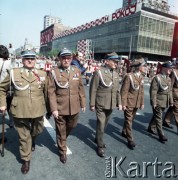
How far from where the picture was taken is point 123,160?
4273mm

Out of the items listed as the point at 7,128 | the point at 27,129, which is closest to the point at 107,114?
the point at 27,129

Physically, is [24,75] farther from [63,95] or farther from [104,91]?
[104,91]

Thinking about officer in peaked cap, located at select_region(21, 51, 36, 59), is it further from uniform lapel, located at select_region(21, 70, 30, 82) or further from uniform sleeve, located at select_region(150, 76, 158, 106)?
uniform sleeve, located at select_region(150, 76, 158, 106)

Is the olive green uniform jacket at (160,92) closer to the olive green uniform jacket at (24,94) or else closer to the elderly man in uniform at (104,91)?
the elderly man in uniform at (104,91)

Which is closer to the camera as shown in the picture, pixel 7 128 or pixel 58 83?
pixel 58 83

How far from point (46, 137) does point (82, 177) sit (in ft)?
6.19

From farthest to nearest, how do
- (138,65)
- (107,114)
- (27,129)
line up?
(138,65) → (107,114) → (27,129)

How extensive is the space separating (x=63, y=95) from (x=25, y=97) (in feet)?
2.30

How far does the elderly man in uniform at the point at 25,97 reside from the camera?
3.73 m

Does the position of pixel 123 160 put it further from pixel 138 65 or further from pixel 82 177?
pixel 138 65

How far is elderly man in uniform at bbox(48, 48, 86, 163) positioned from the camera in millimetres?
4047

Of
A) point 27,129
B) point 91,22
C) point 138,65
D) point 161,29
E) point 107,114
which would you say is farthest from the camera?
point 91,22

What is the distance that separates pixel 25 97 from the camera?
12.3 ft

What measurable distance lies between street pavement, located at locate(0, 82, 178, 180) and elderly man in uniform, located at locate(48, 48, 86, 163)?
363 millimetres
